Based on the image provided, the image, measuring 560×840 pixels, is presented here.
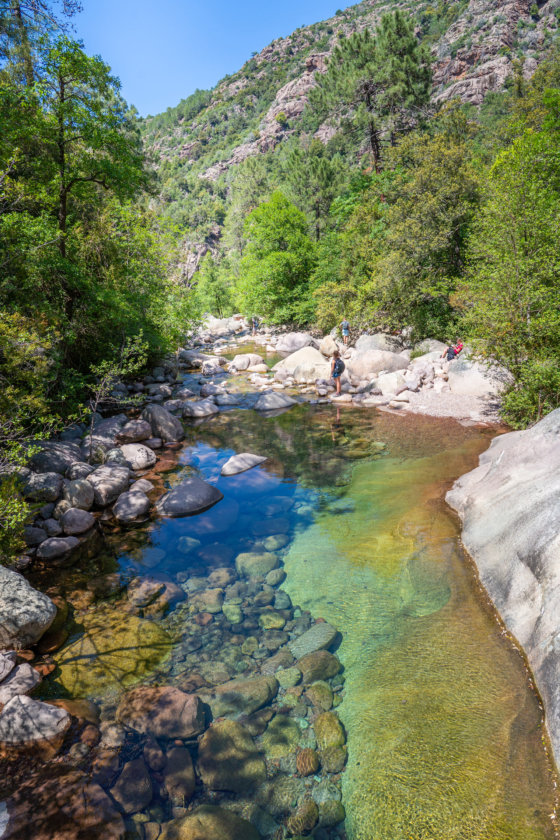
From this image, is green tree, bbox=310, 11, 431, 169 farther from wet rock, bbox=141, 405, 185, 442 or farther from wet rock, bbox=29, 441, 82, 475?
wet rock, bbox=29, 441, 82, 475

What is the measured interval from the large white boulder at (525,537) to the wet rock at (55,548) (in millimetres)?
7177

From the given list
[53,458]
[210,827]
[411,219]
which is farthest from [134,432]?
[411,219]

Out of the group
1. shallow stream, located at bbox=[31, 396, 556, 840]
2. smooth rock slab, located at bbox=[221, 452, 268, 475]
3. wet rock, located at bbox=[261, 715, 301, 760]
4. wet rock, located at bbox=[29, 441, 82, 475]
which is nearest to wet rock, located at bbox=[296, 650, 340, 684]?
shallow stream, located at bbox=[31, 396, 556, 840]

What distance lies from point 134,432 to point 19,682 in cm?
898

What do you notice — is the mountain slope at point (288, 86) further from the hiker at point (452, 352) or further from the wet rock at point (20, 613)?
the wet rock at point (20, 613)

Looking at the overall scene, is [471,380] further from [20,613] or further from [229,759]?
[20,613]

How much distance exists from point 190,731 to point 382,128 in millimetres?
30125

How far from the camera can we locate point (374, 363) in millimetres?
18297

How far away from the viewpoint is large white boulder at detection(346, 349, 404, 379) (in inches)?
714

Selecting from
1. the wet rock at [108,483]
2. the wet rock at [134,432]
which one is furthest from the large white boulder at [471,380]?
the wet rock at [108,483]

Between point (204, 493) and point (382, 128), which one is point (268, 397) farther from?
point (382, 128)

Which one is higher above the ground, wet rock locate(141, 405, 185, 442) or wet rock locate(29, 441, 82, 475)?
wet rock locate(29, 441, 82, 475)

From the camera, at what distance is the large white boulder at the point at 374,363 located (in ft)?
59.5

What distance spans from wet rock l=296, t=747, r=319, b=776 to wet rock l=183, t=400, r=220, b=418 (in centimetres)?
1306
